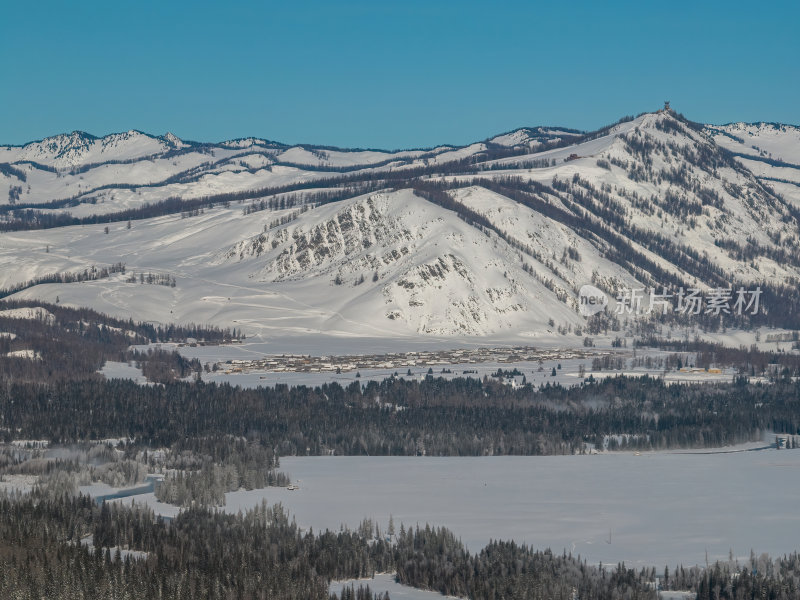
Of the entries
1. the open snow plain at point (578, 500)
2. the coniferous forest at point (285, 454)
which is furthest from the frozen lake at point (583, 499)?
the coniferous forest at point (285, 454)

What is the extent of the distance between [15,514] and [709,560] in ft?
154

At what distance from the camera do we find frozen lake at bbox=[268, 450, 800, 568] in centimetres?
8619

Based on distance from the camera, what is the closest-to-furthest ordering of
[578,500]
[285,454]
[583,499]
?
[578,500], [583,499], [285,454]

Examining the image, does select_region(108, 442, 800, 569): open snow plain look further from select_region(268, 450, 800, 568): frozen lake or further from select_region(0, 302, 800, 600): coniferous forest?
select_region(0, 302, 800, 600): coniferous forest

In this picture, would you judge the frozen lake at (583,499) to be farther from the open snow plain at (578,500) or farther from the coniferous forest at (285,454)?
the coniferous forest at (285,454)

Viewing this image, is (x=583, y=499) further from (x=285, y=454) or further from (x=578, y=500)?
(x=285, y=454)

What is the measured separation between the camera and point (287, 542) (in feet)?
270

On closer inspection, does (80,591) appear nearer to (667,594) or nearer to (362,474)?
(667,594)

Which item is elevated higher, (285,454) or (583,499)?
(285,454)

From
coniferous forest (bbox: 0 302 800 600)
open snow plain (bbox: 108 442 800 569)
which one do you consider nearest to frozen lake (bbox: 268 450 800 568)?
open snow plain (bbox: 108 442 800 569)

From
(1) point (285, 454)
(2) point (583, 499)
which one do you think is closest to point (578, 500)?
(2) point (583, 499)

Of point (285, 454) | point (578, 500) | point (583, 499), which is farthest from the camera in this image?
point (285, 454)

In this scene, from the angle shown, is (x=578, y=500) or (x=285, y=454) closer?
(x=578, y=500)

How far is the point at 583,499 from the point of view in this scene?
104062mm
